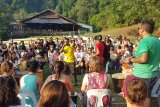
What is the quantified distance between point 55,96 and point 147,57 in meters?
3.02

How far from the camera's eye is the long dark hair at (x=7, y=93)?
5.09m

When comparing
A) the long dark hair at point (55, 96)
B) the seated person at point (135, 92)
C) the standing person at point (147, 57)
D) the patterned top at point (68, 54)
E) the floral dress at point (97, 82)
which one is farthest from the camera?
the patterned top at point (68, 54)

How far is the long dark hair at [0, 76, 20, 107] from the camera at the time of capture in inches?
201

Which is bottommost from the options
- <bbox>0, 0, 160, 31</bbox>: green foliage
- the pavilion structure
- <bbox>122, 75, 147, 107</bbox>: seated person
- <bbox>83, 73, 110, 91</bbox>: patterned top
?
<bbox>83, 73, 110, 91</bbox>: patterned top

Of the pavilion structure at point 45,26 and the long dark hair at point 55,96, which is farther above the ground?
the pavilion structure at point 45,26

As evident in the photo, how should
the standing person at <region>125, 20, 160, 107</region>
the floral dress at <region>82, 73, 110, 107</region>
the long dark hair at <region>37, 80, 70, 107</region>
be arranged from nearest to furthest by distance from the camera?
the long dark hair at <region>37, 80, 70, 107</region>, the standing person at <region>125, 20, 160, 107</region>, the floral dress at <region>82, 73, 110, 107</region>

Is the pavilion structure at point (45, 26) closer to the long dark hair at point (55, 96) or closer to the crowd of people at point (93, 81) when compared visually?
the crowd of people at point (93, 81)

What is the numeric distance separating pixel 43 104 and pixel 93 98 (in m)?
2.93

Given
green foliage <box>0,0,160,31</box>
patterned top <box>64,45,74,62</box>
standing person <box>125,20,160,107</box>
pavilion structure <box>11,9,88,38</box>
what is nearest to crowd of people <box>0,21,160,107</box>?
standing person <box>125,20,160,107</box>

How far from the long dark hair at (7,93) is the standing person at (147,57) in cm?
233

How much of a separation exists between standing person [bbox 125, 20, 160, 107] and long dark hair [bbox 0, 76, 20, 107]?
233 cm

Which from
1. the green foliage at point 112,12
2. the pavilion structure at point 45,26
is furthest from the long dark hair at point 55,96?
the pavilion structure at point 45,26

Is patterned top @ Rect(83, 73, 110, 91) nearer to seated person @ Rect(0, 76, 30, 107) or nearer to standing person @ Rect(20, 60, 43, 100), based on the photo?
standing person @ Rect(20, 60, 43, 100)

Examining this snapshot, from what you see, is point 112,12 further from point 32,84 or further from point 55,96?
point 55,96
